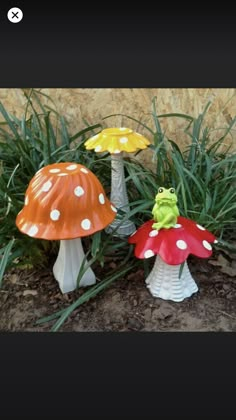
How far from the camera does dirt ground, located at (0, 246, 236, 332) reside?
119 centimetres

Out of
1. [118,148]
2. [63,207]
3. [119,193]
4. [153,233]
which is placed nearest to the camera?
[63,207]

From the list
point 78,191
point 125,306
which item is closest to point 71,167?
point 78,191

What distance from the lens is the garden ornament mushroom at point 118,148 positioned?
1376 millimetres

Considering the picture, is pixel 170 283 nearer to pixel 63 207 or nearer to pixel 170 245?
pixel 170 245

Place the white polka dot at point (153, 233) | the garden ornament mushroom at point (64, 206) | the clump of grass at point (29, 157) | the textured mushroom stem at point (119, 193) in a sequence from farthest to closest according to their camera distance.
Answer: the textured mushroom stem at point (119, 193) < the clump of grass at point (29, 157) < the white polka dot at point (153, 233) < the garden ornament mushroom at point (64, 206)

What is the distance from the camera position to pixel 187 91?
1.78 meters

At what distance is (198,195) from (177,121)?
1.61 ft

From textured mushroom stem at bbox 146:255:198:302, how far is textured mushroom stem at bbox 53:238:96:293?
215mm

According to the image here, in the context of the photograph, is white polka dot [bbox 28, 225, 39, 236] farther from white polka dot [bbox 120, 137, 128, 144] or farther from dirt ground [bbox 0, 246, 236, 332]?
white polka dot [bbox 120, 137, 128, 144]

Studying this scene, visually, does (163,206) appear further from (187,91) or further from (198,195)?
(187,91)

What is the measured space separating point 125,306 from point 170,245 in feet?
0.87

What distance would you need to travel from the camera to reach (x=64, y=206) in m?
1.07

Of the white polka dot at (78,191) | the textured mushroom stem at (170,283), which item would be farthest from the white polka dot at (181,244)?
the white polka dot at (78,191)

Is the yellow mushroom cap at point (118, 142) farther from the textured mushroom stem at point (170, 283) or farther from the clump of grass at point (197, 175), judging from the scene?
the textured mushroom stem at point (170, 283)
